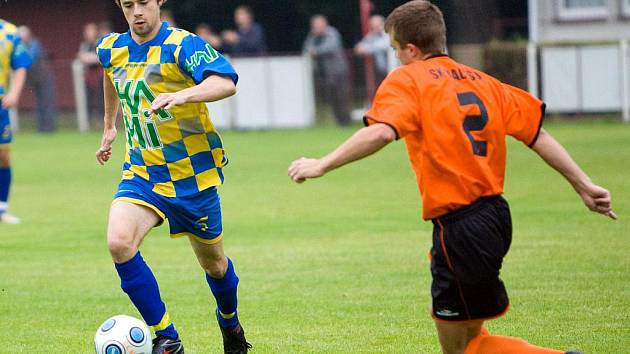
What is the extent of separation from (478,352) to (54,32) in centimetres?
2996

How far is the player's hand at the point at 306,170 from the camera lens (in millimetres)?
4723

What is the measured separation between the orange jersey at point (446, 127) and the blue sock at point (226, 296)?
1.67m

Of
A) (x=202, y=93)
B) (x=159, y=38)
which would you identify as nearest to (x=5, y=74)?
(x=159, y=38)

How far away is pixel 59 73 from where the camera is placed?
27422mm

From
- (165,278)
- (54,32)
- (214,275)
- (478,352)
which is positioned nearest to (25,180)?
(165,278)

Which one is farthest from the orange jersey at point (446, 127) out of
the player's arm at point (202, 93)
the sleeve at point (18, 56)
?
the sleeve at point (18, 56)

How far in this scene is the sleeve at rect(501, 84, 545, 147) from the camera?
5055 mm

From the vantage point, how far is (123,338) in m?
5.80

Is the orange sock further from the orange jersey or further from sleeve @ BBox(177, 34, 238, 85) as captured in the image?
sleeve @ BBox(177, 34, 238, 85)

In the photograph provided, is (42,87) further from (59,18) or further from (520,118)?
(520,118)

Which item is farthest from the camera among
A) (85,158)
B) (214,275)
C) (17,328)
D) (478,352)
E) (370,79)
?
(370,79)

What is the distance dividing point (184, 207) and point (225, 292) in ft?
1.88

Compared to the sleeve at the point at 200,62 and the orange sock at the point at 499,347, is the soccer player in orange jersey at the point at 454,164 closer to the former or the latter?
the orange sock at the point at 499,347

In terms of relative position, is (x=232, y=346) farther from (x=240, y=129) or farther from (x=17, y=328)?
(x=240, y=129)
